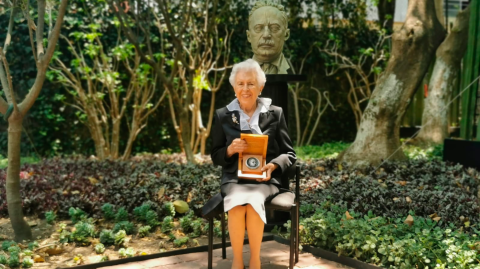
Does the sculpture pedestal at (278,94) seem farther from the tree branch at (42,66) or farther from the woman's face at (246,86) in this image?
the tree branch at (42,66)

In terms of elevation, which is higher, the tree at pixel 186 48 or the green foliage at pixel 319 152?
the tree at pixel 186 48

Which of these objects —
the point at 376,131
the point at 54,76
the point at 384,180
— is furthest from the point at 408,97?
the point at 54,76

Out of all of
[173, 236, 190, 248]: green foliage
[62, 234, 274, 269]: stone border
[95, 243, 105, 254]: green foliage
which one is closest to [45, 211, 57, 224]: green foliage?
[95, 243, 105, 254]: green foliage

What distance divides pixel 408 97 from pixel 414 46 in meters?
0.76

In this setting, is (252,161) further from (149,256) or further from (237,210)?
(149,256)

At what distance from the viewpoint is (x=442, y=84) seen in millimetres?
9742

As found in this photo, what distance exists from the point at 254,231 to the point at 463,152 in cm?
524

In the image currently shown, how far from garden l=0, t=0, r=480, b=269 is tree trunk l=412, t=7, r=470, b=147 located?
3 centimetres

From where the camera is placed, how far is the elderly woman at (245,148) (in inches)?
129

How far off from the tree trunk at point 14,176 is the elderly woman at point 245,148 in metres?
1.73

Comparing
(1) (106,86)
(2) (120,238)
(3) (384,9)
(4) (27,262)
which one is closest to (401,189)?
(2) (120,238)

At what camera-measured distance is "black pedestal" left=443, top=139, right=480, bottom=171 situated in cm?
714

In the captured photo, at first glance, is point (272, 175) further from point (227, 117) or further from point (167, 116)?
point (167, 116)

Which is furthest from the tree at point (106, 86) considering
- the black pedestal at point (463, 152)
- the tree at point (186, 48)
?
the black pedestal at point (463, 152)
